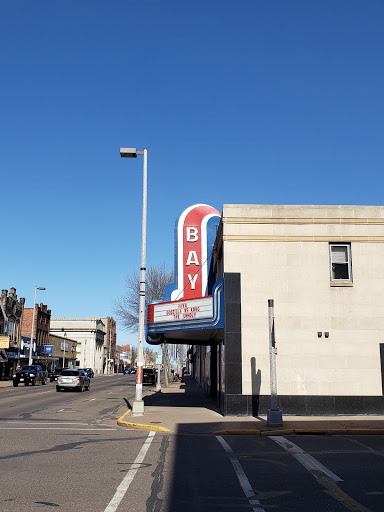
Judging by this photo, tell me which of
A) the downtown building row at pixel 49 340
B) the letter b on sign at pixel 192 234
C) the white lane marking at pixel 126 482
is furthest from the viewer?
the downtown building row at pixel 49 340

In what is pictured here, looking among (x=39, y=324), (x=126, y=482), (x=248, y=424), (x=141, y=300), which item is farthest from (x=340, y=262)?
(x=39, y=324)

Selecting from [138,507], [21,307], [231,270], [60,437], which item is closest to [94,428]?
[60,437]

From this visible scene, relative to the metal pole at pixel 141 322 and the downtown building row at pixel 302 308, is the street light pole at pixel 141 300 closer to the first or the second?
the metal pole at pixel 141 322

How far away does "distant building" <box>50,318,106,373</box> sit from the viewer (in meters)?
120

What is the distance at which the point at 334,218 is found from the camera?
19969mm

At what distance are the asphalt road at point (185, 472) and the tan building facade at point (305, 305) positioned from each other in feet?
14.5

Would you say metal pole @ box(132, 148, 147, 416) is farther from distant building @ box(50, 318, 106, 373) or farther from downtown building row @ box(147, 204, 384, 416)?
distant building @ box(50, 318, 106, 373)

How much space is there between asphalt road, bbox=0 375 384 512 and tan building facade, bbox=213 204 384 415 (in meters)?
4.42

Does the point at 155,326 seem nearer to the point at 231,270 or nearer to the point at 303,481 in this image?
the point at 231,270

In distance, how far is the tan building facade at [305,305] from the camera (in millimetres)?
18688

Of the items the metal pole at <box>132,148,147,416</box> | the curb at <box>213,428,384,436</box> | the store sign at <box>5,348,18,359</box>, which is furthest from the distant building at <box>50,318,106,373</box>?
the curb at <box>213,428,384,436</box>

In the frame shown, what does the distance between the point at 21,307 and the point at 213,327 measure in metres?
56.3

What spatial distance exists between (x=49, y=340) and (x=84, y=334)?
1139 inches

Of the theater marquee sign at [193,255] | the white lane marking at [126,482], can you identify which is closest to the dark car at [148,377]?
the theater marquee sign at [193,255]
